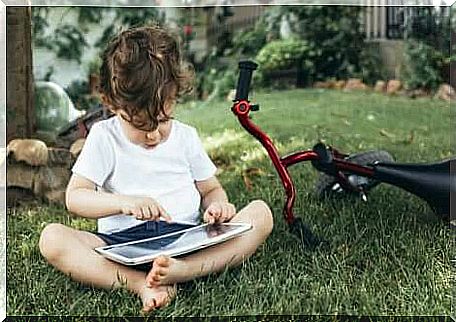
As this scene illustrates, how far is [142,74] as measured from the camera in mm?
2135

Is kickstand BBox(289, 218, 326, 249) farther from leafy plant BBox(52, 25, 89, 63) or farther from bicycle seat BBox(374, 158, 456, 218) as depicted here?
leafy plant BBox(52, 25, 89, 63)

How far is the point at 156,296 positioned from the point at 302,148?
62cm

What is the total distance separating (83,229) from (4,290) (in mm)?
233

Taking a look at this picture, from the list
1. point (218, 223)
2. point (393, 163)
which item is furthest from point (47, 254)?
point (393, 163)

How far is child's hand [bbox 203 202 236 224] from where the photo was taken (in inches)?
85.2

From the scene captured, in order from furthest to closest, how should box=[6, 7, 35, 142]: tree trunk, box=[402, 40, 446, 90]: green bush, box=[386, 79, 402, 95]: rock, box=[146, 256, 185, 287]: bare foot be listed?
1. box=[386, 79, 402, 95]: rock
2. box=[402, 40, 446, 90]: green bush
3. box=[6, 7, 35, 142]: tree trunk
4. box=[146, 256, 185, 287]: bare foot

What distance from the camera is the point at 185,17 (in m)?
2.40

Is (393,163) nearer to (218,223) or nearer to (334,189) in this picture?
(334,189)

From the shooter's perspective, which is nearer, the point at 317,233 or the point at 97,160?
the point at 97,160

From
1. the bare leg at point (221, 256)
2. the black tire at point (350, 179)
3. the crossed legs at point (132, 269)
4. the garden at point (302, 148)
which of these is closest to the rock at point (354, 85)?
the garden at point (302, 148)

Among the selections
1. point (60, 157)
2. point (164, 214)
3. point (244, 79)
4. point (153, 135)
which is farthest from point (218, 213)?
point (60, 157)

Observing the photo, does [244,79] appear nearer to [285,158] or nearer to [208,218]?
[285,158]

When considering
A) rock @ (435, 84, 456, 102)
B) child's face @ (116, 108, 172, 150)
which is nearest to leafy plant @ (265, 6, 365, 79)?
rock @ (435, 84, 456, 102)

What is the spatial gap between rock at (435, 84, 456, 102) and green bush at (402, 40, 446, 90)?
18 millimetres
